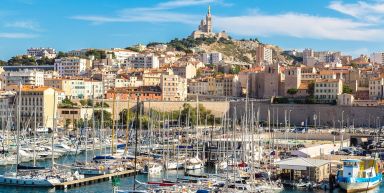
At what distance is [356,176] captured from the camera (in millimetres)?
23656

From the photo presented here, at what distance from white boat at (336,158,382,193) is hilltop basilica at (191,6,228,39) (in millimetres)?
91971

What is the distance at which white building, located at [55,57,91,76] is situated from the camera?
3196 inches

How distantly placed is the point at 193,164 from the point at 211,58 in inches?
2836

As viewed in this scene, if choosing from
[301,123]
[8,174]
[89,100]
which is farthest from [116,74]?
[8,174]

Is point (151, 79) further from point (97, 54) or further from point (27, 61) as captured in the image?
point (27, 61)

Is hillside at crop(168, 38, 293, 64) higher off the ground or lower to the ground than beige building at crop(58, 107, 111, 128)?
higher

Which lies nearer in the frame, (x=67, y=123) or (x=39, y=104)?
(x=67, y=123)

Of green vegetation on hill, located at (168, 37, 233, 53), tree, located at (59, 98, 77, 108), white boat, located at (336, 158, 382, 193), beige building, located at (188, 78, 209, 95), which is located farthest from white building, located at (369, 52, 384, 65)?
white boat, located at (336, 158, 382, 193)

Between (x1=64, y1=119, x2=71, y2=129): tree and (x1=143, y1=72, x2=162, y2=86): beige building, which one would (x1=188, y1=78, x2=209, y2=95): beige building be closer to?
(x1=143, y1=72, x2=162, y2=86): beige building

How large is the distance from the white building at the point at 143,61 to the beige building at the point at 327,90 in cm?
3316

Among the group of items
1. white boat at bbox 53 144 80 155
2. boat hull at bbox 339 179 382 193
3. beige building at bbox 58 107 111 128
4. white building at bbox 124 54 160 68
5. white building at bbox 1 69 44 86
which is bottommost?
boat hull at bbox 339 179 382 193

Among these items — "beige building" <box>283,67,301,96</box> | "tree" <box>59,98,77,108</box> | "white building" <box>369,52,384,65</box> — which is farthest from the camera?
"white building" <box>369,52,384,65</box>

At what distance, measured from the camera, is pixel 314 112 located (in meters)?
55.0

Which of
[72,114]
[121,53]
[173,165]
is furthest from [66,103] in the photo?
[121,53]
